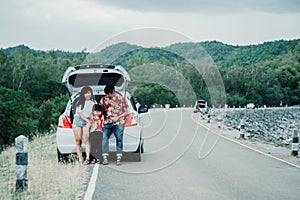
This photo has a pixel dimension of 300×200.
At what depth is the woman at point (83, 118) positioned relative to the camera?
1176cm

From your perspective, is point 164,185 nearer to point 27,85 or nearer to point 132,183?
point 132,183

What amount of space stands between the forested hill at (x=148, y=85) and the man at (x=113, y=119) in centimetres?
288

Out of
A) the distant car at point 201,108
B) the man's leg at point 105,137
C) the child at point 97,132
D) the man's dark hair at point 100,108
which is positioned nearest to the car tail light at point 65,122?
the child at point 97,132

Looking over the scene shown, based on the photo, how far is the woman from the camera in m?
11.8

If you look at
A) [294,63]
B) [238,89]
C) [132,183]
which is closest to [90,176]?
[132,183]

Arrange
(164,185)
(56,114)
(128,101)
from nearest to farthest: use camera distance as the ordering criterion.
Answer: (164,185)
(128,101)
(56,114)

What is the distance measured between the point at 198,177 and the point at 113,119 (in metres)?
2.77

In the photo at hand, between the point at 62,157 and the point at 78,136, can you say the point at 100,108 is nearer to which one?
the point at 78,136

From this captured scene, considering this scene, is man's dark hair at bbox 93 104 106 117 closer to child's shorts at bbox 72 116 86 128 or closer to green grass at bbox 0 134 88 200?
child's shorts at bbox 72 116 86 128

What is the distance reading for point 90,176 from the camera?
1024 centimetres

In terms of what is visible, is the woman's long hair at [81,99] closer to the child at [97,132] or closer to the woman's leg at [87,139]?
the child at [97,132]

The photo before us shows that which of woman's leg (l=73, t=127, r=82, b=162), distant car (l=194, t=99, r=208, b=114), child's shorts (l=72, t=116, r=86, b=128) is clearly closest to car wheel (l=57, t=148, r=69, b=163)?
woman's leg (l=73, t=127, r=82, b=162)

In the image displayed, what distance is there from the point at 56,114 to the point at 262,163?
51.0 meters

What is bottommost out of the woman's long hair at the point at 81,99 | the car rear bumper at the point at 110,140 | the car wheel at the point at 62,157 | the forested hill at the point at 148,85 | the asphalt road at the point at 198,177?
the asphalt road at the point at 198,177
